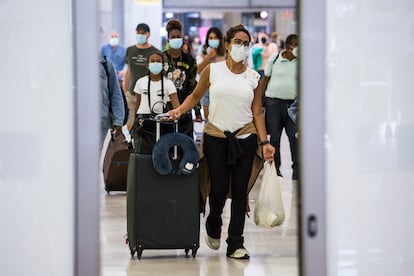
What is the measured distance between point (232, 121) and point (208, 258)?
3.43ft

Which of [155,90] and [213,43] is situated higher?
[213,43]

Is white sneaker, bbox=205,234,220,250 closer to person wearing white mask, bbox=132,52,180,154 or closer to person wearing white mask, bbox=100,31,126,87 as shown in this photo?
person wearing white mask, bbox=132,52,180,154

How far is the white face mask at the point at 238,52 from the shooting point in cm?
640

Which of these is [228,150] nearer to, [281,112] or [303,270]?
[303,270]
